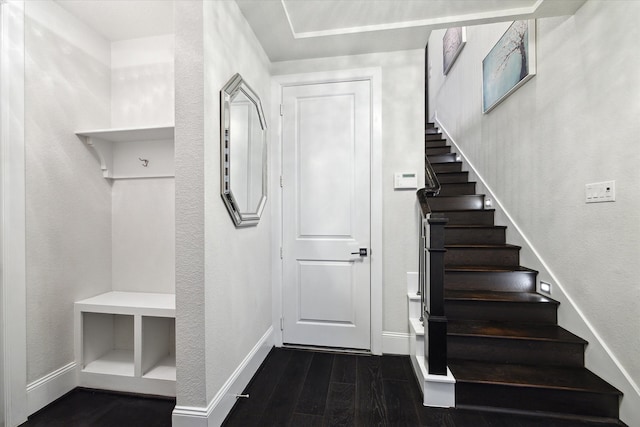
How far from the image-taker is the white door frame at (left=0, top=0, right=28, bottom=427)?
4.64 feet

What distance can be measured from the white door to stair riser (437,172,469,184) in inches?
66.3

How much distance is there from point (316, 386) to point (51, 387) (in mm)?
1598

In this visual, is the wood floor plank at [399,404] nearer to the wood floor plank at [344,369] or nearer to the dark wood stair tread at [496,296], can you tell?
the wood floor plank at [344,369]

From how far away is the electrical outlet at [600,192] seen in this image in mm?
1563

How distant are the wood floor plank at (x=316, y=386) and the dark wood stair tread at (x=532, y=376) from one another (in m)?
0.83

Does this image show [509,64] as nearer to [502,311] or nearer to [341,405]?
[502,311]

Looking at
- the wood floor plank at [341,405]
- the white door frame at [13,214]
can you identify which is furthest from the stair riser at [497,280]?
the white door frame at [13,214]

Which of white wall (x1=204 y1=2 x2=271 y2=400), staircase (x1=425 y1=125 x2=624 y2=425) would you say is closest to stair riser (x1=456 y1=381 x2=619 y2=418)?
staircase (x1=425 y1=125 x2=624 y2=425)

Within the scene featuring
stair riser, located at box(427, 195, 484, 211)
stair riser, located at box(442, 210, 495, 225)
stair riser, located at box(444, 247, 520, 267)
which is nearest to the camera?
stair riser, located at box(444, 247, 520, 267)

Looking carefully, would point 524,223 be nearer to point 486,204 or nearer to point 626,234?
point 486,204

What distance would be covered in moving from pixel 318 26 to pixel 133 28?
1.31 metres

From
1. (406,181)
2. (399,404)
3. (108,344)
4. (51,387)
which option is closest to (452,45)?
(406,181)

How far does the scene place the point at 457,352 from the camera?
72.8 inches

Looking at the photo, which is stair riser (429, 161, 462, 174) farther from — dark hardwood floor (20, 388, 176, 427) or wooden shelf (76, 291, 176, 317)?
dark hardwood floor (20, 388, 176, 427)
